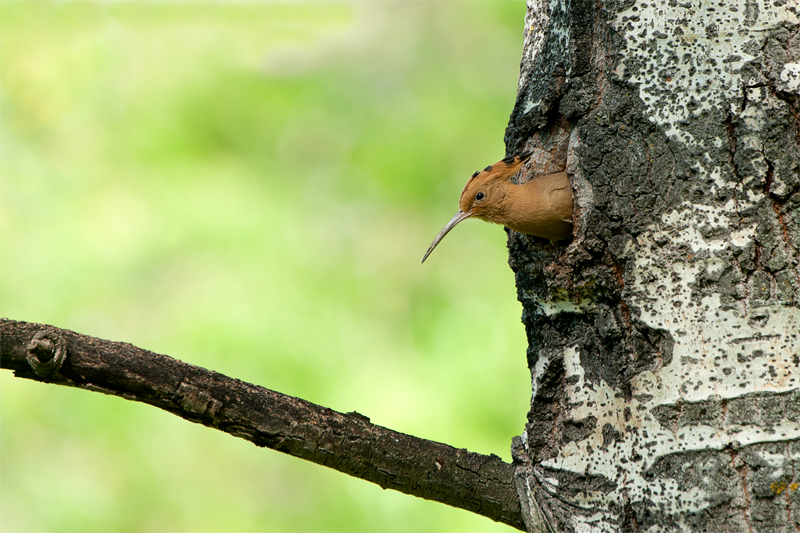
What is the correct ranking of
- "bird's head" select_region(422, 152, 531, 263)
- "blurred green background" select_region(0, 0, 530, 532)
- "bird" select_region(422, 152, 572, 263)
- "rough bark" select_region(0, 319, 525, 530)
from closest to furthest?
"rough bark" select_region(0, 319, 525, 530), "bird" select_region(422, 152, 572, 263), "bird's head" select_region(422, 152, 531, 263), "blurred green background" select_region(0, 0, 530, 532)

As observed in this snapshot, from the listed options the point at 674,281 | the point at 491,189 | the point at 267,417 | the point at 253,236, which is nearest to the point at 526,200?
the point at 491,189

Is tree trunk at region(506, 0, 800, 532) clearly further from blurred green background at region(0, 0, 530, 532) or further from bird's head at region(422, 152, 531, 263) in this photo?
blurred green background at region(0, 0, 530, 532)

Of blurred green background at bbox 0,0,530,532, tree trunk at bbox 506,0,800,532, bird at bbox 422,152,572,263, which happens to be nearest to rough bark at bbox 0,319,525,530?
tree trunk at bbox 506,0,800,532

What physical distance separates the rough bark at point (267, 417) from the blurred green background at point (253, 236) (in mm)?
1546

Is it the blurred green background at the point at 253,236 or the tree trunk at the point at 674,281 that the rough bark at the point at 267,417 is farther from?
the blurred green background at the point at 253,236

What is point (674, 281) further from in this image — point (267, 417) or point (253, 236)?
point (253, 236)

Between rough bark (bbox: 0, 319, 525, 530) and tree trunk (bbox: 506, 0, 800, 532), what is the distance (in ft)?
0.43

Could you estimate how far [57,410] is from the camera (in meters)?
3.20

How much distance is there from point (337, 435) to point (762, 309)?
0.84 metres

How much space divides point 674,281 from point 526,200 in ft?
1.25

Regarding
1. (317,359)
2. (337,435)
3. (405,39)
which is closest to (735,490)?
(337,435)

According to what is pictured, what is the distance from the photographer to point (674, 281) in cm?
135

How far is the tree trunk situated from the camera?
4.14 feet

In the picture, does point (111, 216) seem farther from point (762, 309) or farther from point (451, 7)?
point (762, 309)
